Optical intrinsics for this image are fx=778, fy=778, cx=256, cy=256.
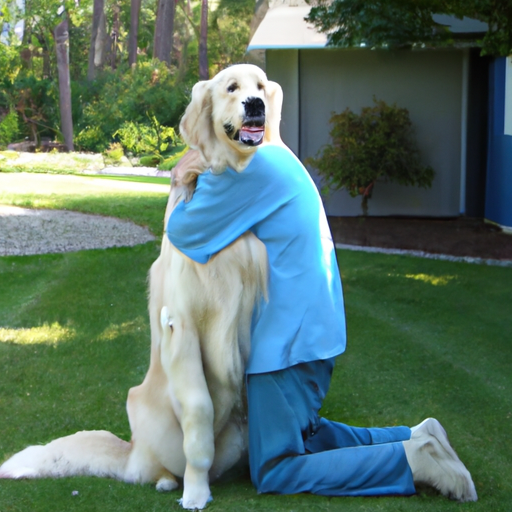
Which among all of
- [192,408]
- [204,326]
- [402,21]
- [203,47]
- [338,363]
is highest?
[203,47]

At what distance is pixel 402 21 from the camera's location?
9.45 meters

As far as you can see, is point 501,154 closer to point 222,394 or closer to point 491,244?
point 491,244

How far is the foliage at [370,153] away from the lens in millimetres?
11508

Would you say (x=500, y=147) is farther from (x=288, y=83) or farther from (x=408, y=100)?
(x=288, y=83)

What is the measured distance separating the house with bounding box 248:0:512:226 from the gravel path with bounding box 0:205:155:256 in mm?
3150

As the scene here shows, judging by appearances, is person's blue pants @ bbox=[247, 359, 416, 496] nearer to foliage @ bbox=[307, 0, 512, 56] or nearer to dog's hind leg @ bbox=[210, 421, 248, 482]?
dog's hind leg @ bbox=[210, 421, 248, 482]

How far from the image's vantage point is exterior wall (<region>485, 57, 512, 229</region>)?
10.9 meters

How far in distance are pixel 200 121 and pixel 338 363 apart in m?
3.12

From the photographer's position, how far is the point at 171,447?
10.7 feet

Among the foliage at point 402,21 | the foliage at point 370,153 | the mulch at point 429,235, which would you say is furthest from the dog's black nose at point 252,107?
the foliage at point 370,153

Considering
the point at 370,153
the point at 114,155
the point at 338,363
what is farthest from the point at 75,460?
the point at 114,155

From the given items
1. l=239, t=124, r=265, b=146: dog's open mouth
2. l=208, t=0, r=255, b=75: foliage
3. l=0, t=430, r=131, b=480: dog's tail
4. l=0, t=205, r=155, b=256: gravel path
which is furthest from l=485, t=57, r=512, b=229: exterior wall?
l=208, t=0, r=255, b=75: foliage

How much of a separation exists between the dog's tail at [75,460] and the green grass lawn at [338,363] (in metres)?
0.08

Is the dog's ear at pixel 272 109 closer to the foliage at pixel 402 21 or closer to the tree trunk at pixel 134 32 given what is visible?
the foliage at pixel 402 21
